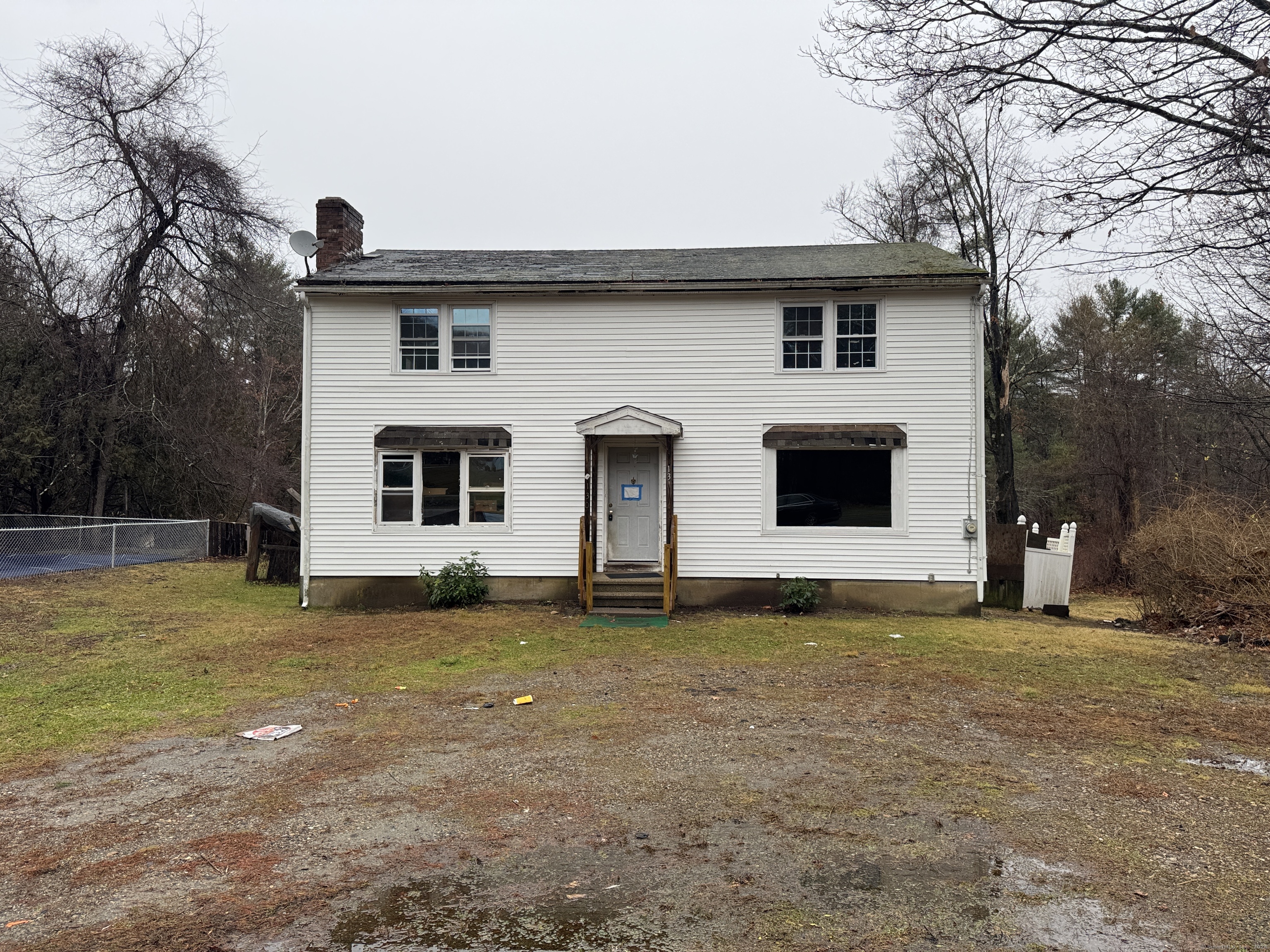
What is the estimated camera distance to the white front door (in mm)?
14844

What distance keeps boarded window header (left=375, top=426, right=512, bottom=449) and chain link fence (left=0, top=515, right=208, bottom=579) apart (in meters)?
9.18

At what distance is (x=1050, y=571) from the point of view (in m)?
15.8

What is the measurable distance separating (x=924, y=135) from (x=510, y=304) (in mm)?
19002

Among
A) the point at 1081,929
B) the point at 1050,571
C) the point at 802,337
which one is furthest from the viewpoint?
the point at 1050,571

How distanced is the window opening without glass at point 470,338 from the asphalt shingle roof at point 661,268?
61 centimetres

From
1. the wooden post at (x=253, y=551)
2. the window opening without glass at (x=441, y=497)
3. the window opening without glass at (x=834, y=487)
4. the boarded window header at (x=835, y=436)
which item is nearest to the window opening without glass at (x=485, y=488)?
the window opening without glass at (x=441, y=497)

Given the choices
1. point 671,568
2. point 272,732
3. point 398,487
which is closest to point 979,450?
point 671,568

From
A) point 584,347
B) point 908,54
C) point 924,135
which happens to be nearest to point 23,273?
point 584,347

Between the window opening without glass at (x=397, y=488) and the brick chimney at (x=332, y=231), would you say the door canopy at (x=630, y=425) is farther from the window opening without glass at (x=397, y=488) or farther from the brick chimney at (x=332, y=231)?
the brick chimney at (x=332, y=231)

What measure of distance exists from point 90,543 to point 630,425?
46.5ft

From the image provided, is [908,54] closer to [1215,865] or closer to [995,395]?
[1215,865]

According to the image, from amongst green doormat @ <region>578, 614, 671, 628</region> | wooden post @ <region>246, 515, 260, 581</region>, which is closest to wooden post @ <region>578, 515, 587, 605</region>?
green doormat @ <region>578, 614, 671, 628</region>

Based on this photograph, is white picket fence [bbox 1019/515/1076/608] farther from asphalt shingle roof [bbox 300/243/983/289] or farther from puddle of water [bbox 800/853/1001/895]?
puddle of water [bbox 800/853/1001/895]

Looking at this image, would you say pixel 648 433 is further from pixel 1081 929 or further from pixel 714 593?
pixel 1081 929
